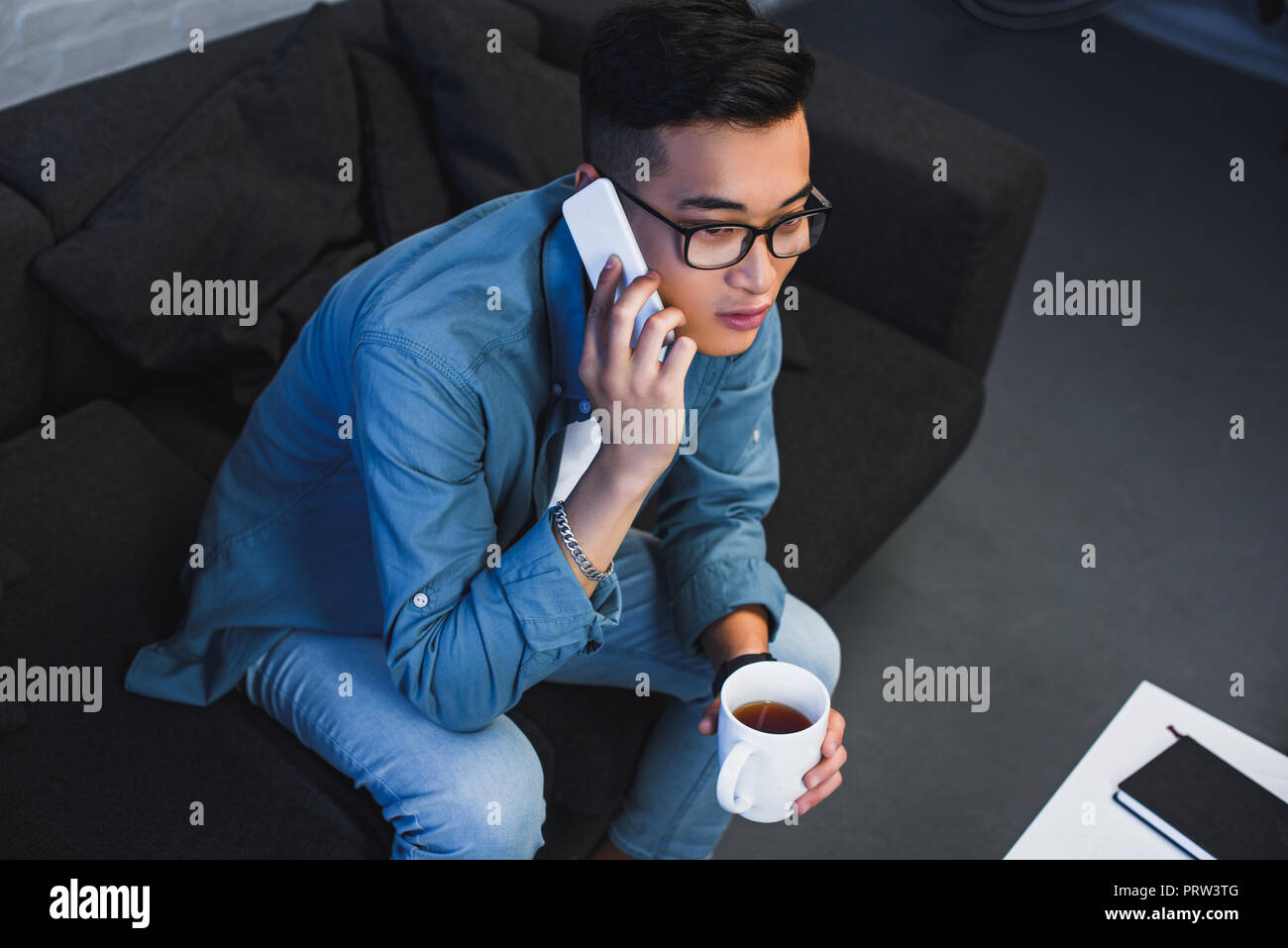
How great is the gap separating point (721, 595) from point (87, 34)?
141cm

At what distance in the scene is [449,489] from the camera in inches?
44.0

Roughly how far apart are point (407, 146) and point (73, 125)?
48 cm

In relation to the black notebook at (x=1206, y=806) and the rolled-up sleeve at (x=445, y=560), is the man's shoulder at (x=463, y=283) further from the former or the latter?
the black notebook at (x=1206, y=806)

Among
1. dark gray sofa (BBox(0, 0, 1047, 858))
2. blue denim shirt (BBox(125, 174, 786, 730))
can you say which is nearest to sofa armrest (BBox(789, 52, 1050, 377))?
dark gray sofa (BBox(0, 0, 1047, 858))

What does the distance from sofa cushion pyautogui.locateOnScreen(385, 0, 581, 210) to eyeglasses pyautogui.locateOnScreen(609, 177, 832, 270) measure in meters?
0.69

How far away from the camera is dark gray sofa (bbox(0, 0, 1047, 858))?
1.29 m

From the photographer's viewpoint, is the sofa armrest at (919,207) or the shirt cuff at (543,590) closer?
the shirt cuff at (543,590)

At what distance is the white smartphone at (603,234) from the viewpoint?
3.70 ft

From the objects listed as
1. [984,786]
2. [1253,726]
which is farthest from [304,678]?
[1253,726]

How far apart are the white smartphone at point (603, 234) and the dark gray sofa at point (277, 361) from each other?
568mm

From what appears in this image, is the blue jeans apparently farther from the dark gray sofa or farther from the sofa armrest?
the sofa armrest

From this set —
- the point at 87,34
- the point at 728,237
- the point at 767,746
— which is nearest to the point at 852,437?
the point at 728,237

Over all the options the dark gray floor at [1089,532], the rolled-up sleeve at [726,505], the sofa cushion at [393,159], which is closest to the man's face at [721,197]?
the rolled-up sleeve at [726,505]

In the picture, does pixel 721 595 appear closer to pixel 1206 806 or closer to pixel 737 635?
pixel 737 635
